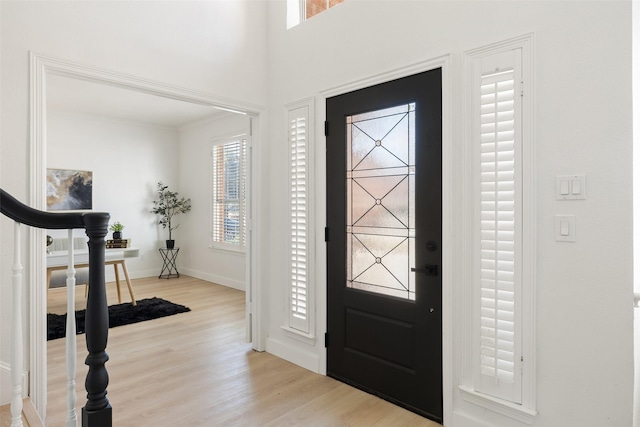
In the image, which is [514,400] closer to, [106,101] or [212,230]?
[212,230]

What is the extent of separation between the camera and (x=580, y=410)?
6.06ft

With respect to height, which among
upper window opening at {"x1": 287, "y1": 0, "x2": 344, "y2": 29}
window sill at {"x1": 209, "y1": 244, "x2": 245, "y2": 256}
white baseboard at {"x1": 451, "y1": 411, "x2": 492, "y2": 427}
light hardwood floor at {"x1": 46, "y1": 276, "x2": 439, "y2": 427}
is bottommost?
light hardwood floor at {"x1": 46, "y1": 276, "x2": 439, "y2": 427}

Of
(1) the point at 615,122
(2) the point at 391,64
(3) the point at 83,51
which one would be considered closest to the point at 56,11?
(3) the point at 83,51

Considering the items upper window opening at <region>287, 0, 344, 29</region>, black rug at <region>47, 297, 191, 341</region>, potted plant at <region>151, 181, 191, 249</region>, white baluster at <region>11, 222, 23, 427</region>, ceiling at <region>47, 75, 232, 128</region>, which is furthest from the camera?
potted plant at <region>151, 181, 191, 249</region>

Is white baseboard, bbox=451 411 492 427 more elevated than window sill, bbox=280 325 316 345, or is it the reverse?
window sill, bbox=280 325 316 345

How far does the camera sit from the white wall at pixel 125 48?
217 cm

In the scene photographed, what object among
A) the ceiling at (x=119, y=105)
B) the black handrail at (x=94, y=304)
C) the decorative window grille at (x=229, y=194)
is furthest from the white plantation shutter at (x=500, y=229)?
the decorative window grille at (x=229, y=194)

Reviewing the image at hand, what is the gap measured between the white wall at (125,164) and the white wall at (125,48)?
4.26 metres

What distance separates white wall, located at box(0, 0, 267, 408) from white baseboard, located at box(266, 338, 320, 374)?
186 centimetres

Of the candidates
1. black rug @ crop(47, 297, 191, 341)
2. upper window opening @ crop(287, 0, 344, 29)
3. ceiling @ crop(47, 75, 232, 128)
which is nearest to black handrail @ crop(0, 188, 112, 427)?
upper window opening @ crop(287, 0, 344, 29)

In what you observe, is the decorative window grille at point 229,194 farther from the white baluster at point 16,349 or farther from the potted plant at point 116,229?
the white baluster at point 16,349

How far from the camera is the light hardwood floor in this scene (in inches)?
94.4

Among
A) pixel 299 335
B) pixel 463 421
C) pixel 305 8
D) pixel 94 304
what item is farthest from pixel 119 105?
pixel 463 421

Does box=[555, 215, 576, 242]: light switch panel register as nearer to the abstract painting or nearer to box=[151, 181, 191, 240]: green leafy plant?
box=[151, 181, 191, 240]: green leafy plant
